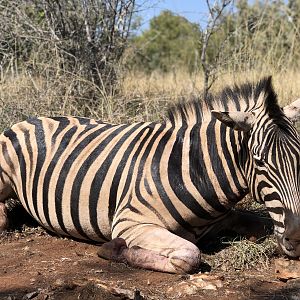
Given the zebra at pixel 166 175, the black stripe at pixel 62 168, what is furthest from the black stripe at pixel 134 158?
the black stripe at pixel 62 168

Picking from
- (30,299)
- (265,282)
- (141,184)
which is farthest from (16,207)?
(265,282)

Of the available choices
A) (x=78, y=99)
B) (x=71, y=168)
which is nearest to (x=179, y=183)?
(x=71, y=168)

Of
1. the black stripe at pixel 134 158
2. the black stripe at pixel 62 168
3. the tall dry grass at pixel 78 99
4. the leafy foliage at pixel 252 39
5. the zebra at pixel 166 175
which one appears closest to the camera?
the zebra at pixel 166 175

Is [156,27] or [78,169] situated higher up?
[156,27]

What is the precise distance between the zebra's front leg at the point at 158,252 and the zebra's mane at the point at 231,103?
879mm

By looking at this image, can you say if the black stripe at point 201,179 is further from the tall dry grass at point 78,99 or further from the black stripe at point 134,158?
the tall dry grass at point 78,99

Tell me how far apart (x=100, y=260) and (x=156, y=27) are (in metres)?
24.6

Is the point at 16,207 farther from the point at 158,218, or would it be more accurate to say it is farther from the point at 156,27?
the point at 156,27

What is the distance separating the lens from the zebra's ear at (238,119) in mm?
3562

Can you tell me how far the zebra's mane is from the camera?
3666mm

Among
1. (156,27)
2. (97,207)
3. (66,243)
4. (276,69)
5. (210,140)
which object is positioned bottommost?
(66,243)

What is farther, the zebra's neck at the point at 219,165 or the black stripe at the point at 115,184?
the black stripe at the point at 115,184

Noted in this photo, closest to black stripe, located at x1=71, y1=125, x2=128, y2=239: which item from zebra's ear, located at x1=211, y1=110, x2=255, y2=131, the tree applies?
zebra's ear, located at x1=211, y1=110, x2=255, y2=131

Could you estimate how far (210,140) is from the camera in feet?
12.9
